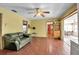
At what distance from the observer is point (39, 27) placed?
1163 cm

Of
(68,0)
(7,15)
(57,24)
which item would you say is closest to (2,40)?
(7,15)

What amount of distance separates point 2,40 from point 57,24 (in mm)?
6723

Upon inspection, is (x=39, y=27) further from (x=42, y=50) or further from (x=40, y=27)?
(x=42, y=50)

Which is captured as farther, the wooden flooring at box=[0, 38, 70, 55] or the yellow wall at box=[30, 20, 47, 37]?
the yellow wall at box=[30, 20, 47, 37]

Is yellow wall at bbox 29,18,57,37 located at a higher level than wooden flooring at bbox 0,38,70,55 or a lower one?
higher

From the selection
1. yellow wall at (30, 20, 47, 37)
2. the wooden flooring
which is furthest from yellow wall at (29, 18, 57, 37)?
the wooden flooring

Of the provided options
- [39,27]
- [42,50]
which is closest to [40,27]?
[39,27]

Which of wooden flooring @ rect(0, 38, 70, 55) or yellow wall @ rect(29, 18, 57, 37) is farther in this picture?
yellow wall @ rect(29, 18, 57, 37)

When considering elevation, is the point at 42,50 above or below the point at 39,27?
below

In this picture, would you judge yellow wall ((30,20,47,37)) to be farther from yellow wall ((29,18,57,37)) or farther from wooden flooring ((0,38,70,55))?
wooden flooring ((0,38,70,55))

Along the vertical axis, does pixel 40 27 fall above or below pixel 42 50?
above

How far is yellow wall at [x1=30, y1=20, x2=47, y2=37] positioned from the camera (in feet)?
37.8

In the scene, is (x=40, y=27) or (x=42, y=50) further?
(x=40, y=27)
